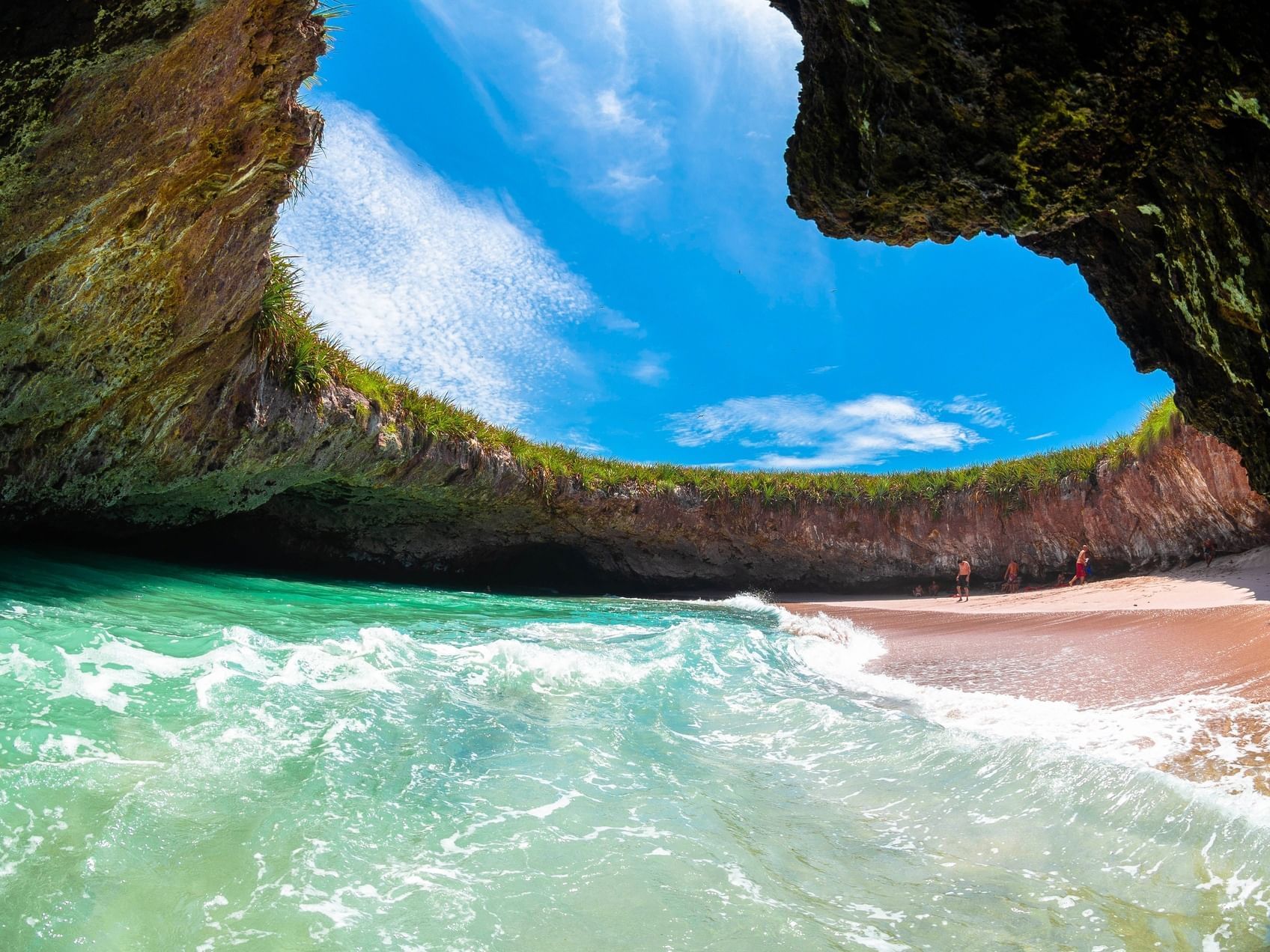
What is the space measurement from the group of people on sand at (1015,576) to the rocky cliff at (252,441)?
433 millimetres

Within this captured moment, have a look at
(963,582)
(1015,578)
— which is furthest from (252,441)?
(1015,578)

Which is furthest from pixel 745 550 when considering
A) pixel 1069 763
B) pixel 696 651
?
pixel 1069 763

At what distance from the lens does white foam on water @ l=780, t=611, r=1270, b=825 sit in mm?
3027

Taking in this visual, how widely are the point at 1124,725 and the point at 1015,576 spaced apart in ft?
48.4

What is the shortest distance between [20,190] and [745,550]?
1682 cm

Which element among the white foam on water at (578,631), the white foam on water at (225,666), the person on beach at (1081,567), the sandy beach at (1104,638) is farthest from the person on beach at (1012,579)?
the white foam on water at (225,666)

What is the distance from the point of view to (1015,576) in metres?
17.2

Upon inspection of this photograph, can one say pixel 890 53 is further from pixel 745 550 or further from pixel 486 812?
pixel 745 550

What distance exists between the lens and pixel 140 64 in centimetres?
439

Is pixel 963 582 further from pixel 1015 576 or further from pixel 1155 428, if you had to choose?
pixel 1155 428

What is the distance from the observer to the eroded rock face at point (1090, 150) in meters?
2.27

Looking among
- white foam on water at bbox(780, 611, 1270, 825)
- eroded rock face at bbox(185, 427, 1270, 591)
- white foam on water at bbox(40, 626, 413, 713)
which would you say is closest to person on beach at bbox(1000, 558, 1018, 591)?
eroded rock face at bbox(185, 427, 1270, 591)

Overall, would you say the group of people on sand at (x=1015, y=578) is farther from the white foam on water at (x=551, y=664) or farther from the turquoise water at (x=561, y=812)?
the turquoise water at (x=561, y=812)

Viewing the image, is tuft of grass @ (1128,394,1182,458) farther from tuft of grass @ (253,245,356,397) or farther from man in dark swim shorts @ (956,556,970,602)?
tuft of grass @ (253,245,356,397)
